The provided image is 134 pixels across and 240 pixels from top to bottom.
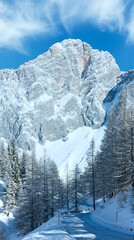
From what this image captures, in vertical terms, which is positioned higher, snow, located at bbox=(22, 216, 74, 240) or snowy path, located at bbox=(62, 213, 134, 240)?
snow, located at bbox=(22, 216, 74, 240)

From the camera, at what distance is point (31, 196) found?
2984 centimetres

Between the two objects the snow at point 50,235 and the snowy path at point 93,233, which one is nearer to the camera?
the snow at point 50,235

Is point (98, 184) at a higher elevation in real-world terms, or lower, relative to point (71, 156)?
lower

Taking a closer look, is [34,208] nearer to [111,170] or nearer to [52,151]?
[111,170]

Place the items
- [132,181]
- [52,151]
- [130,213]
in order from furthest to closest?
[52,151] → [132,181] → [130,213]

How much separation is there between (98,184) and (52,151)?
6356 inches

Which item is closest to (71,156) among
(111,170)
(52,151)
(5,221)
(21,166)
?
(52,151)

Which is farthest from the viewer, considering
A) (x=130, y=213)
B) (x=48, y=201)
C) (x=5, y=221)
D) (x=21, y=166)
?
(x=21, y=166)

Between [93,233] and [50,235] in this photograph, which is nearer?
[50,235]

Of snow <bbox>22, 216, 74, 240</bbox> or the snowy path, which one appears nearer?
snow <bbox>22, 216, 74, 240</bbox>

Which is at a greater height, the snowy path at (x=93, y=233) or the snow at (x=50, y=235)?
the snow at (x=50, y=235)

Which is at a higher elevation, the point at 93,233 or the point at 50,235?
the point at 50,235

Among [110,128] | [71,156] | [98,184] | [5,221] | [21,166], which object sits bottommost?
[5,221]

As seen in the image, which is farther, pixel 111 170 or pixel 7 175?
pixel 7 175
